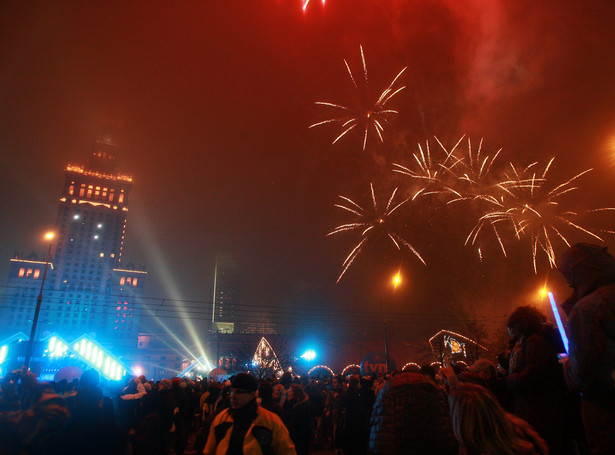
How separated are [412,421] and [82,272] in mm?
118456

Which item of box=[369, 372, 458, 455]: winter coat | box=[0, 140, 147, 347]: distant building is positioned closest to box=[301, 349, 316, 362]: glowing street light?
box=[369, 372, 458, 455]: winter coat

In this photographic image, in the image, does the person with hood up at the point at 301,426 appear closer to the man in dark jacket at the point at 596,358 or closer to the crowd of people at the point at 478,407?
the crowd of people at the point at 478,407

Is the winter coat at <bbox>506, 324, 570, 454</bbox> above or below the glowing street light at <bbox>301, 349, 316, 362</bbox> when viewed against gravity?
below

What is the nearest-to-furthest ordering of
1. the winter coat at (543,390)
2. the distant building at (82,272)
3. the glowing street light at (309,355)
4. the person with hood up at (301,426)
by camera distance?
the winter coat at (543,390) → the person with hood up at (301,426) → the glowing street light at (309,355) → the distant building at (82,272)

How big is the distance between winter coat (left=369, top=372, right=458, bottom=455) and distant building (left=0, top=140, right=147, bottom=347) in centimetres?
10482

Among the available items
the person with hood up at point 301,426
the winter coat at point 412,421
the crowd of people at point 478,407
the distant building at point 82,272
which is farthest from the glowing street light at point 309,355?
the distant building at point 82,272

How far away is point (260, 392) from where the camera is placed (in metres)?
6.14

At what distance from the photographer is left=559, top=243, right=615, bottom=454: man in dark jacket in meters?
2.51

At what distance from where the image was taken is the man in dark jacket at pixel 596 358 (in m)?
2.51

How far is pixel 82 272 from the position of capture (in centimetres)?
10294

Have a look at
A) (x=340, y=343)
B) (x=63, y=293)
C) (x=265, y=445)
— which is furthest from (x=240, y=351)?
(x=63, y=293)

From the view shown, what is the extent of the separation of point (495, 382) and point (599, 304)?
6.70 feet

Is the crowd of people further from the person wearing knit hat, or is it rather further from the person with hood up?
the person with hood up

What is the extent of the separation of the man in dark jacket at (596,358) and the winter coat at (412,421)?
96 cm
